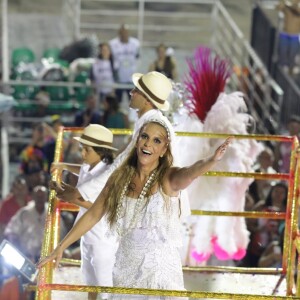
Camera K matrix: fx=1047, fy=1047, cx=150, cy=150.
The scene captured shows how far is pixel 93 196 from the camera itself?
6648 millimetres

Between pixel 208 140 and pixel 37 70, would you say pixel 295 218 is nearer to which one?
pixel 208 140

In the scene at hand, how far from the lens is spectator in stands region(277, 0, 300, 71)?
590 inches

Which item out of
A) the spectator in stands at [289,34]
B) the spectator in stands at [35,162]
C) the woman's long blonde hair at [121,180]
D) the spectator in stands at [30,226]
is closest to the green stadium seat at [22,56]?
the spectator in stands at [35,162]

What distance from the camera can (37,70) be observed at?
639 inches

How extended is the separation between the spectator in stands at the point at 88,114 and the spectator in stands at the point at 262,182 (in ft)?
8.76

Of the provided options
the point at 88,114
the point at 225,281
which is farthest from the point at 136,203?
the point at 88,114

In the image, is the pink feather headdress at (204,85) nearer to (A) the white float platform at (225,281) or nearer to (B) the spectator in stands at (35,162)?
(A) the white float platform at (225,281)

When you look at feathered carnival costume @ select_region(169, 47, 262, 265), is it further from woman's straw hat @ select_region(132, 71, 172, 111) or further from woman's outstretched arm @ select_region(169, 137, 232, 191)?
woman's outstretched arm @ select_region(169, 137, 232, 191)

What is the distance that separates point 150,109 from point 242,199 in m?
2.25

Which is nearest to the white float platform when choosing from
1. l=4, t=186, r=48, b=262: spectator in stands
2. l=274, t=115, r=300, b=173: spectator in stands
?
l=4, t=186, r=48, b=262: spectator in stands

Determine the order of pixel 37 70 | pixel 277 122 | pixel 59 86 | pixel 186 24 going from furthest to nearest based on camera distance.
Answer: pixel 186 24
pixel 37 70
pixel 59 86
pixel 277 122

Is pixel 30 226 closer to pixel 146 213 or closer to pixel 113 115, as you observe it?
pixel 113 115

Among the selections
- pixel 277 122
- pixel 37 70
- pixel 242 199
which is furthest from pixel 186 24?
pixel 242 199

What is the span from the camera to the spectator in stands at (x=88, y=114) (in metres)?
13.8
